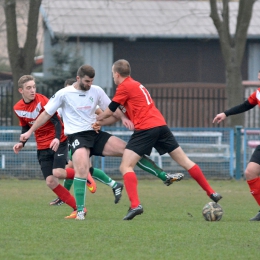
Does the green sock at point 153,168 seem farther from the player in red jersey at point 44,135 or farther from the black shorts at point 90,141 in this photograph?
the player in red jersey at point 44,135

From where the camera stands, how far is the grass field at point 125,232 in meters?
5.99

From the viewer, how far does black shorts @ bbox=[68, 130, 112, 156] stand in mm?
8625

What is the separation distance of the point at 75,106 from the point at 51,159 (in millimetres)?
1452

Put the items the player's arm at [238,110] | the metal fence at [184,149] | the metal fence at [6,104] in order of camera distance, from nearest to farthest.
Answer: the player's arm at [238,110]
the metal fence at [184,149]
the metal fence at [6,104]

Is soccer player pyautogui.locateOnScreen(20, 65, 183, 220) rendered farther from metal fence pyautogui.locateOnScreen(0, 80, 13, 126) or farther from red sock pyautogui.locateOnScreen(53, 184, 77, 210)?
metal fence pyautogui.locateOnScreen(0, 80, 13, 126)

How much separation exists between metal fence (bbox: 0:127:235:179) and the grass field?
15.7 feet

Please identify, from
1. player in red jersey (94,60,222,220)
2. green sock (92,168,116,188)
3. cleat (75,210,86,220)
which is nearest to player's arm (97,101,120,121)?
player in red jersey (94,60,222,220)

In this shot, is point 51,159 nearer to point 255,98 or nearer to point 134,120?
point 134,120

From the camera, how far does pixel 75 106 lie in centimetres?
864

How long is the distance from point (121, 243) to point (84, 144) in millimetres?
2340

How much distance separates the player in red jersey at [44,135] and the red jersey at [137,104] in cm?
110

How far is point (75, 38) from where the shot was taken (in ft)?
85.0

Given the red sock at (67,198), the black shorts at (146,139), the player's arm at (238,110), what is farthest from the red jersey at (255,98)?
the red sock at (67,198)

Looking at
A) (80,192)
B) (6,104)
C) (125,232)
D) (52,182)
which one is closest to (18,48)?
(6,104)
